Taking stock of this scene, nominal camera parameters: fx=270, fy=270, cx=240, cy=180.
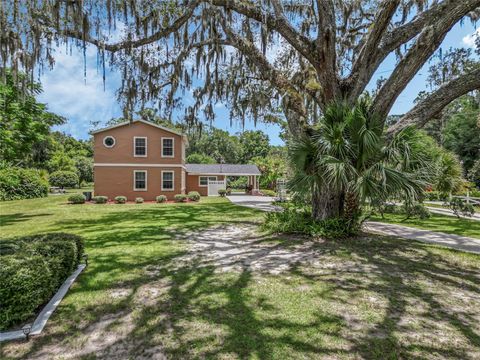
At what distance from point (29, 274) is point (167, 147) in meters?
17.0

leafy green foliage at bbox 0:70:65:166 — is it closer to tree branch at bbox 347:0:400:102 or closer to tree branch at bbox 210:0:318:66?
tree branch at bbox 210:0:318:66

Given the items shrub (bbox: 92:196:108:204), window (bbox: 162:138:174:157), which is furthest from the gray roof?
shrub (bbox: 92:196:108:204)

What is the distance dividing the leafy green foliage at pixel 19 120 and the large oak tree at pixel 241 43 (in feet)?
11.1

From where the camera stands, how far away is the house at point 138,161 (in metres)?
18.4

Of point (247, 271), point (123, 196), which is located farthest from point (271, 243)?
point (123, 196)

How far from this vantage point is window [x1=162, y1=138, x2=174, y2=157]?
63.5ft

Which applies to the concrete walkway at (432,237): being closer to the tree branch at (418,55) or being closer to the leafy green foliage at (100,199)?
the tree branch at (418,55)

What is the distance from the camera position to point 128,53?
7.33 metres

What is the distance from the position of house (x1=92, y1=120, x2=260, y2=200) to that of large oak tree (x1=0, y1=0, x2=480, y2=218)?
9.68 m

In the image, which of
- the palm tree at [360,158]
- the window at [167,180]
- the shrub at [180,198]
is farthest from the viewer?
the window at [167,180]

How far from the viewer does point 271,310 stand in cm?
330

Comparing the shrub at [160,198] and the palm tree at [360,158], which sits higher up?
the palm tree at [360,158]

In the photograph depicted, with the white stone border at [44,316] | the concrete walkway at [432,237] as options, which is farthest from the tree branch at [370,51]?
the white stone border at [44,316]

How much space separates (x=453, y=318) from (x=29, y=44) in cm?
860
